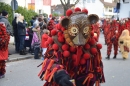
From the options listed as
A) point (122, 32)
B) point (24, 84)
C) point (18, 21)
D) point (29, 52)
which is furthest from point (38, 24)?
point (24, 84)

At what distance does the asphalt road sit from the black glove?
419cm

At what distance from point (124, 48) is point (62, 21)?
342 inches

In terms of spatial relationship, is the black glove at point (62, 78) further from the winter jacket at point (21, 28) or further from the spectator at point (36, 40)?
the winter jacket at point (21, 28)

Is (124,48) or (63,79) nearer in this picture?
(63,79)

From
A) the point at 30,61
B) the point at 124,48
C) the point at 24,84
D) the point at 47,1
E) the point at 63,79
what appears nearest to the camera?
the point at 63,79

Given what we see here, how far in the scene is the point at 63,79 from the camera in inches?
107

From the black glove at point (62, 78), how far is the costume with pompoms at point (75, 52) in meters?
0.09

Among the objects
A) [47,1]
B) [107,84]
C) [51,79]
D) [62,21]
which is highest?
[47,1]

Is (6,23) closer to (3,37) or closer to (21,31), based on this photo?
(21,31)

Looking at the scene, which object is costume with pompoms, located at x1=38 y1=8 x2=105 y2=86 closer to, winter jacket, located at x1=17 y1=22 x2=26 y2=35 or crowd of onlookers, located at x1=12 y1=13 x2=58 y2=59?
crowd of onlookers, located at x1=12 y1=13 x2=58 y2=59

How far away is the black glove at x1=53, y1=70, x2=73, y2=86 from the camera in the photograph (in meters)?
2.72

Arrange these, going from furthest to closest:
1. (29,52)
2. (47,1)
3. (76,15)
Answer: (47,1)
(29,52)
(76,15)

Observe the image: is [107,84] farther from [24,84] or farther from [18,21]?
[18,21]

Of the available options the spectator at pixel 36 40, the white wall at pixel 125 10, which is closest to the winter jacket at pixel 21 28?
the spectator at pixel 36 40
